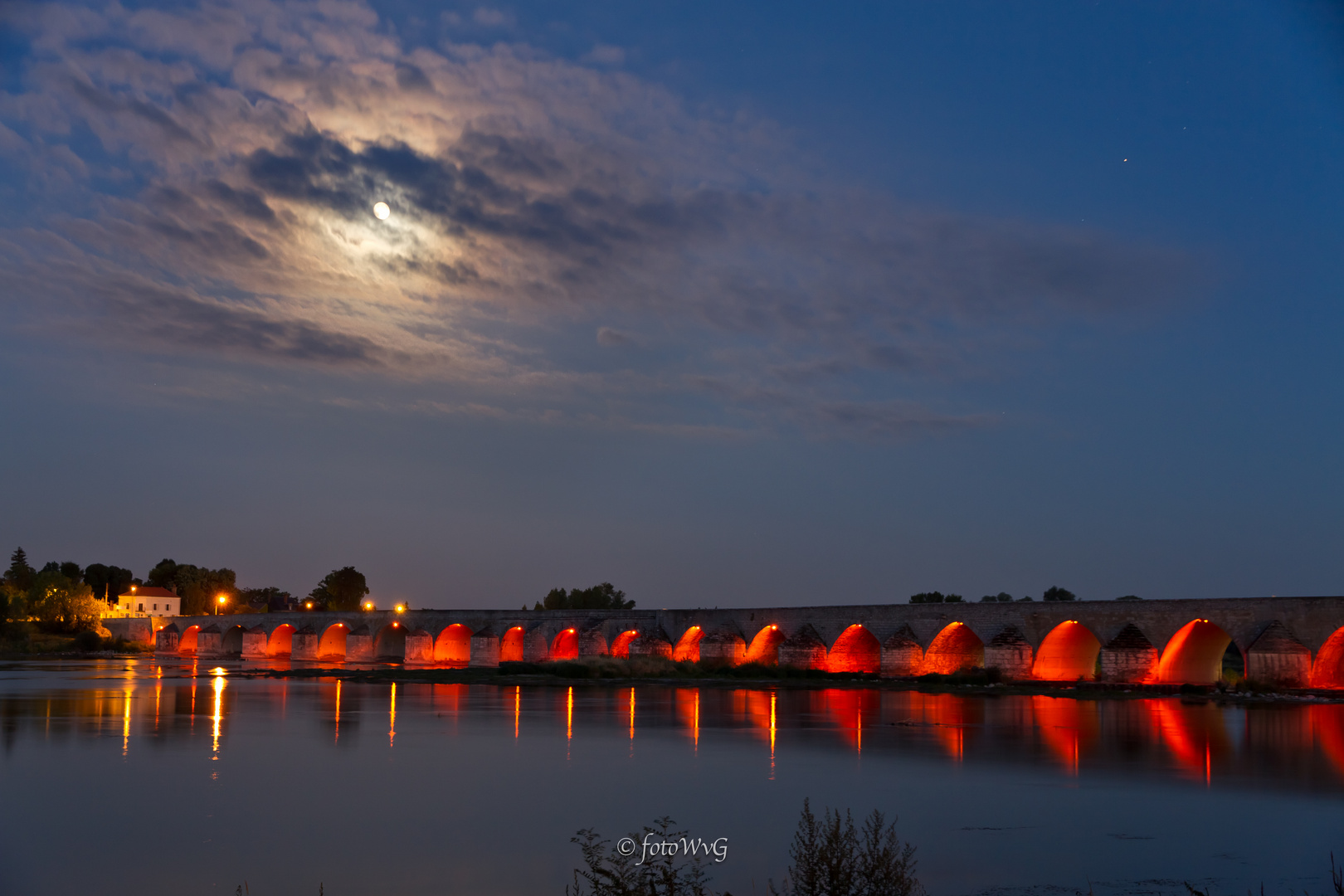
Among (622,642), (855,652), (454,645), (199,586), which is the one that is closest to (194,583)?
(199,586)

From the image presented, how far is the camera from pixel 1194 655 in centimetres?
4331

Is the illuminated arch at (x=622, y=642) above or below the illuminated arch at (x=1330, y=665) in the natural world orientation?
below

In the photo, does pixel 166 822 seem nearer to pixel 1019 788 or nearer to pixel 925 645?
pixel 1019 788

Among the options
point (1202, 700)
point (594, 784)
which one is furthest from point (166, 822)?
point (1202, 700)

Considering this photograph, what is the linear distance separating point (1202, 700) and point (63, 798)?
121 ft

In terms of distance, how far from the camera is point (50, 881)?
428 inches

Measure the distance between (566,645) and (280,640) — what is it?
33.9 metres

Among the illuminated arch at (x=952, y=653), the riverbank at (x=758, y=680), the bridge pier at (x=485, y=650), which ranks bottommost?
the bridge pier at (x=485, y=650)

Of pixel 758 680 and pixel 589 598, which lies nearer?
pixel 758 680

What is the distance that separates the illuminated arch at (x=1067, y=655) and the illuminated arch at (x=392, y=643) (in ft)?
186

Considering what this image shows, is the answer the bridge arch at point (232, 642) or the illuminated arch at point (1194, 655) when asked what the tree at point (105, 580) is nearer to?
the bridge arch at point (232, 642)

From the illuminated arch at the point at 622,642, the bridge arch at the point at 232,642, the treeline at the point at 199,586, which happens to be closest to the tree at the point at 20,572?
the treeline at the point at 199,586

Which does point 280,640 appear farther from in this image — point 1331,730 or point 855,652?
point 1331,730

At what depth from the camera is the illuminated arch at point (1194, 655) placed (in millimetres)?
42000
